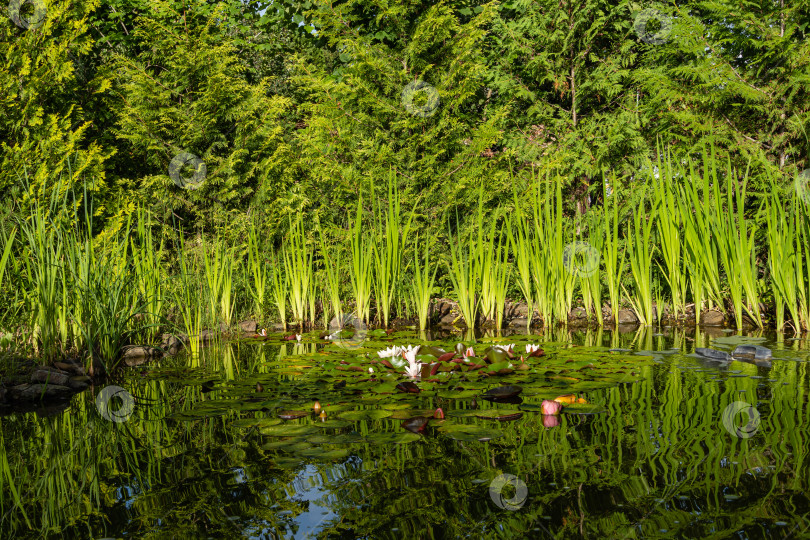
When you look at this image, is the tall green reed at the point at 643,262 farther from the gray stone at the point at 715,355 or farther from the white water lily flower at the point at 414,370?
the white water lily flower at the point at 414,370

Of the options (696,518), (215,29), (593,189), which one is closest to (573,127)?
(593,189)

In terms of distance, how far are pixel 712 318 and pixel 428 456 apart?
4166 mm

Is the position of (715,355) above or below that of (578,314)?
below

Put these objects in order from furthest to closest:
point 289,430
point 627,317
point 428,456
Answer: point 627,317 → point 289,430 → point 428,456

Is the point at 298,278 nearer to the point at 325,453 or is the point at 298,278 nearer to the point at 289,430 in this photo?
the point at 289,430

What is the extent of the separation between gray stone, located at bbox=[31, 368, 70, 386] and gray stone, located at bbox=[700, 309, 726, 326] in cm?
501

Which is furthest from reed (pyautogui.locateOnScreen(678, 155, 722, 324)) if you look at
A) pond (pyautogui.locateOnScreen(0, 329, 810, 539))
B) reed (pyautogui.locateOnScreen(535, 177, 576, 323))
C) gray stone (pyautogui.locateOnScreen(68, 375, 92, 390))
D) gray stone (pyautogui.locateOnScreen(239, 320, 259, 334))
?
gray stone (pyautogui.locateOnScreen(68, 375, 92, 390))

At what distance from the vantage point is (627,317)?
→ 17.3 feet

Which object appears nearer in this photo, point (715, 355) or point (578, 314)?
point (715, 355)

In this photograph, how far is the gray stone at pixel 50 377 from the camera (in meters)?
2.83

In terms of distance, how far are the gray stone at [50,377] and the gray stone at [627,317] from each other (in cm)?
466

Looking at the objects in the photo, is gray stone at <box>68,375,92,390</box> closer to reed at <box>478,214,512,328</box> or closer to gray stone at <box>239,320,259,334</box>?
gray stone at <box>239,320,259,334</box>

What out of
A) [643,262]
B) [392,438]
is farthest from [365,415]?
[643,262]

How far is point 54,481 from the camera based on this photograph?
153 cm
